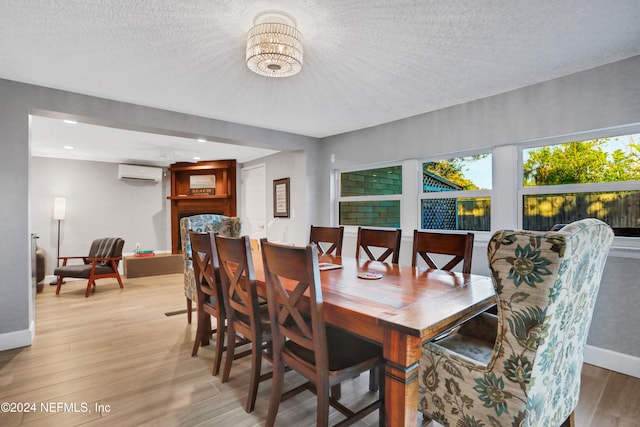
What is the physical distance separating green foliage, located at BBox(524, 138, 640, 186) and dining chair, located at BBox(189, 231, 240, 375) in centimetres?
286

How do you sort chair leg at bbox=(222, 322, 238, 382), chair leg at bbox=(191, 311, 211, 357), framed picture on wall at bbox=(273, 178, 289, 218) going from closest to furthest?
chair leg at bbox=(222, 322, 238, 382), chair leg at bbox=(191, 311, 211, 357), framed picture on wall at bbox=(273, 178, 289, 218)

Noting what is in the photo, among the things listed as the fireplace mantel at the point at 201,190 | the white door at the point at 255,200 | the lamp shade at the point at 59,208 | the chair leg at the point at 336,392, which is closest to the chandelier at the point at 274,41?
the chair leg at the point at 336,392

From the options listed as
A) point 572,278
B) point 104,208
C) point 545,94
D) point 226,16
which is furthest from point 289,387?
point 104,208

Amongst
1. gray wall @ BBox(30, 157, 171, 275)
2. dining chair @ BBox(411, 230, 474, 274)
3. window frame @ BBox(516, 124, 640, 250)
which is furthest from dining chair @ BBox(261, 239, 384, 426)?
gray wall @ BBox(30, 157, 171, 275)

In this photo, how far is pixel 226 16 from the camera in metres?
1.83

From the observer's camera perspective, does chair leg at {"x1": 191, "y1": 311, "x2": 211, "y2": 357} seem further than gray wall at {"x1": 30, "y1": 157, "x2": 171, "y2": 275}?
No

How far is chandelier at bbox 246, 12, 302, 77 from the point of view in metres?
1.82

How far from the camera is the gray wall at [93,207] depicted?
5734mm

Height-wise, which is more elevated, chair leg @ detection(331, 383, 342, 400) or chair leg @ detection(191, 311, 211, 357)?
chair leg @ detection(191, 311, 211, 357)

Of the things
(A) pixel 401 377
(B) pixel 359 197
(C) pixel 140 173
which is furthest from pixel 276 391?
(C) pixel 140 173

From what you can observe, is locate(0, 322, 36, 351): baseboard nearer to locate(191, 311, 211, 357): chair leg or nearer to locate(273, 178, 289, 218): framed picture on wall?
locate(191, 311, 211, 357): chair leg

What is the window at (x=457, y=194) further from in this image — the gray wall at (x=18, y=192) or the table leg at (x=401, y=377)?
the gray wall at (x=18, y=192)

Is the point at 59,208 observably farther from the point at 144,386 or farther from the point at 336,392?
the point at 336,392

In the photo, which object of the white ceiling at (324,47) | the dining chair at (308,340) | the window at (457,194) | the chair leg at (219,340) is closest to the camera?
the dining chair at (308,340)
